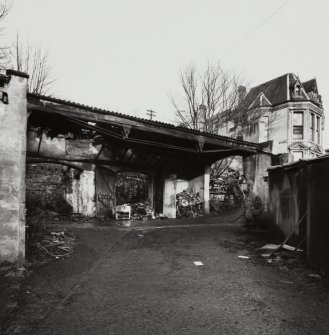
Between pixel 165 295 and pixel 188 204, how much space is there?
12.9m

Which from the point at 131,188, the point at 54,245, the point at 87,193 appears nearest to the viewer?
the point at 54,245

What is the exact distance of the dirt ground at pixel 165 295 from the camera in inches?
149

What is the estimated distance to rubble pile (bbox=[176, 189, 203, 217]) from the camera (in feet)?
56.6

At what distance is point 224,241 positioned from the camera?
31.1 feet

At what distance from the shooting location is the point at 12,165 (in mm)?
6098

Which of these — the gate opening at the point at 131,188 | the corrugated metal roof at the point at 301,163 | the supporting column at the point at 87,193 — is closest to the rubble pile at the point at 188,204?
the gate opening at the point at 131,188

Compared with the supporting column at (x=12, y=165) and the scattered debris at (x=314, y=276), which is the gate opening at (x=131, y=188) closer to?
the supporting column at (x=12, y=165)

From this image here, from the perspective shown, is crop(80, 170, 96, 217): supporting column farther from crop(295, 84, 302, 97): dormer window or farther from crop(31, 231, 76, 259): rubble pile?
crop(295, 84, 302, 97): dormer window

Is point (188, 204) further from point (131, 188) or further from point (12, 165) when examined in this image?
point (12, 165)

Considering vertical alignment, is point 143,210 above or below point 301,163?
below

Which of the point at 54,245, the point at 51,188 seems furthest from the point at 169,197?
the point at 54,245

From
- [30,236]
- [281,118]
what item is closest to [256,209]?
[30,236]

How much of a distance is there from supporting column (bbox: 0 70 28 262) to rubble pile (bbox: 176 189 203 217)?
38.7 ft

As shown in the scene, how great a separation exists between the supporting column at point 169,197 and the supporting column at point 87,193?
3939mm
